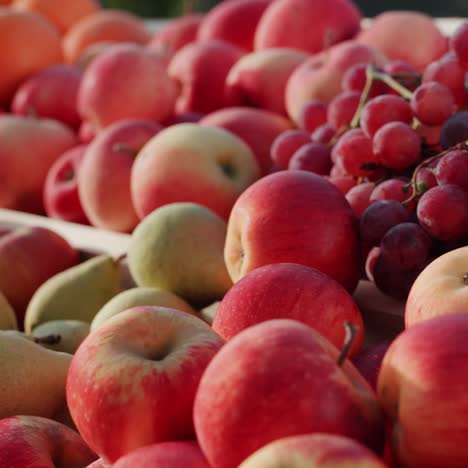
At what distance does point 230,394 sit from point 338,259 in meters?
0.44

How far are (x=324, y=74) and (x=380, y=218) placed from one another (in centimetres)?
64

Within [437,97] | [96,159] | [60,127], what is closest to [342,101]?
[437,97]

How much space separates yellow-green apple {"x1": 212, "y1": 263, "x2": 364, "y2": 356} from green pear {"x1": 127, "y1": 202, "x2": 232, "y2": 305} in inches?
14.9

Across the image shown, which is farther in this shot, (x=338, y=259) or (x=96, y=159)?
(x=96, y=159)

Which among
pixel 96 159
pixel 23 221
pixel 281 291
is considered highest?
pixel 281 291

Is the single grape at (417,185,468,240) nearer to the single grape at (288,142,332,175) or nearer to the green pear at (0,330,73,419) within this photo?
the single grape at (288,142,332,175)

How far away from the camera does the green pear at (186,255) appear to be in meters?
1.19

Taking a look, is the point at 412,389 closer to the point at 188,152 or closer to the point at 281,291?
the point at 281,291

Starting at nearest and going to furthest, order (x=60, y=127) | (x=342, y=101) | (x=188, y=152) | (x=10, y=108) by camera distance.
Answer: (x=342, y=101) < (x=188, y=152) < (x=60, y=127) < (x=10, y=108)

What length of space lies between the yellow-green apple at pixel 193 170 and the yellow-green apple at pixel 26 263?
0.16 meters

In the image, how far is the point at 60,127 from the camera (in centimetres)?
191

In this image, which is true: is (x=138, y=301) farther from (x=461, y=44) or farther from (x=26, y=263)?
(x=461, y=44)

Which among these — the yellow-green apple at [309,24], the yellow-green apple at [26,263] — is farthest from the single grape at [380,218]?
the yellow-green apple at [309,24]

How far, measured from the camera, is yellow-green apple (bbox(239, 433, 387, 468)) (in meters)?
0.46
